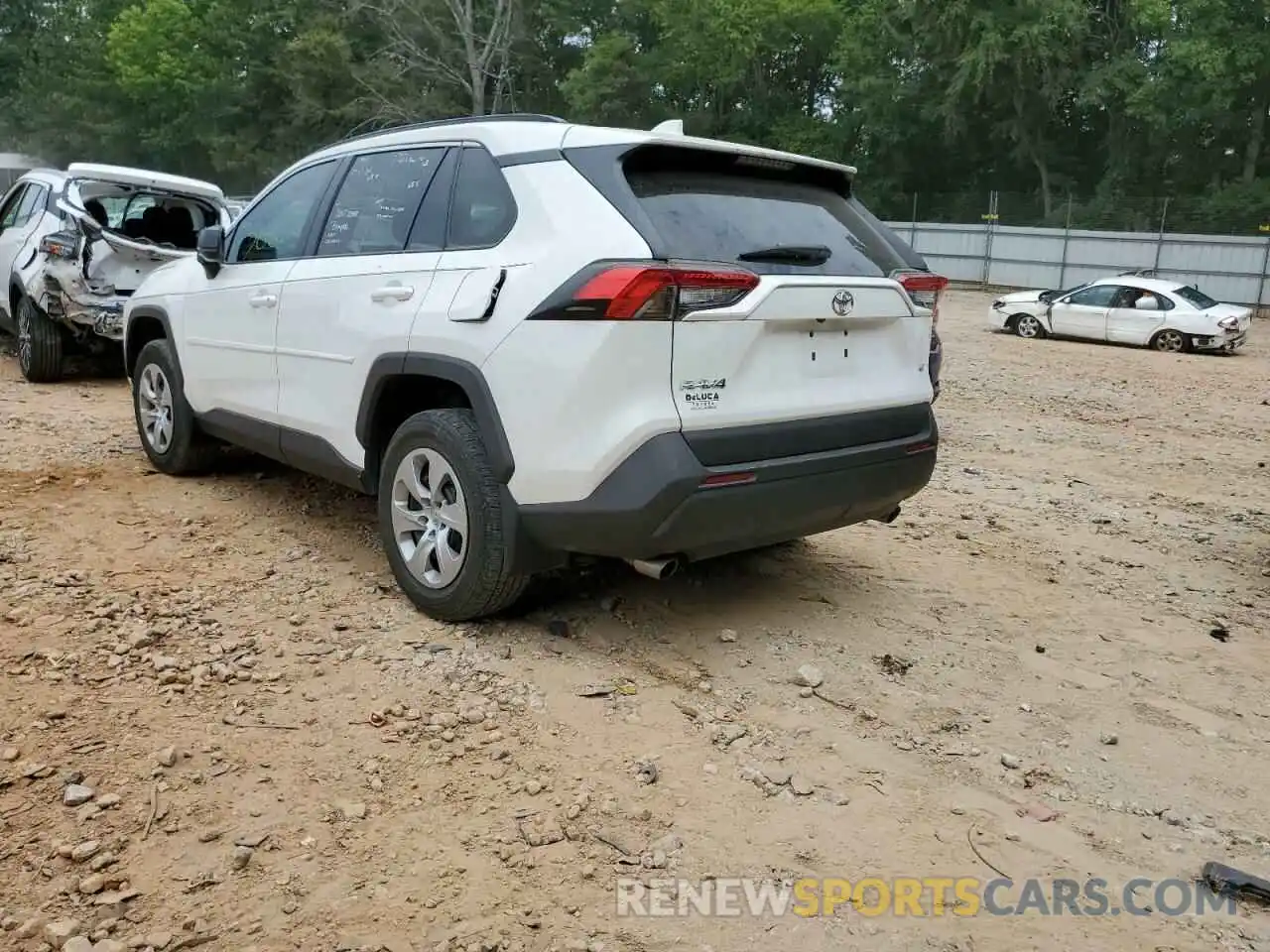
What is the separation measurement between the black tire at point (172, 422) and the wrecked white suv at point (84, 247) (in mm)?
2951

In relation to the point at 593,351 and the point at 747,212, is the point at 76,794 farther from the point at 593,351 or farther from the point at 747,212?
the point at 747,212

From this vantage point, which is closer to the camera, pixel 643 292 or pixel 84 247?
pixel 643 292

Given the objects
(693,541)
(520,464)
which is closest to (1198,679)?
(693,541)

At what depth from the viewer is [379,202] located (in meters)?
4.40

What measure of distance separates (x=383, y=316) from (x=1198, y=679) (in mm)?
3447

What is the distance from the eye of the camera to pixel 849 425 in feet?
12.5

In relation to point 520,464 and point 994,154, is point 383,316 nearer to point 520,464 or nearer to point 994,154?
point 520,464

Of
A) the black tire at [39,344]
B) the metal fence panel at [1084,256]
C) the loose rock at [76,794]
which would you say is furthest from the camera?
the metal fence panel at [1084,256]

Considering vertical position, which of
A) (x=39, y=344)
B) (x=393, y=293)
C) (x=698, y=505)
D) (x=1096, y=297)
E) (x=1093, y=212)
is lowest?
(x=39, y=344)

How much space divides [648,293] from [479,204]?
38.8 inches

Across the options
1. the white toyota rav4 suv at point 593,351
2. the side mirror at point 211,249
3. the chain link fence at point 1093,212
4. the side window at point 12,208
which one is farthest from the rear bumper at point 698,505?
the chain link fence at point 1093,212

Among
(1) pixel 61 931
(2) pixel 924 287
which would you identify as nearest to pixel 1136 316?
(2) pixel 924 287

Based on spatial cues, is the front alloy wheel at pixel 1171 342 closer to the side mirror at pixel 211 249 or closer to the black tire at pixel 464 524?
the side mirror at pixel 211 249

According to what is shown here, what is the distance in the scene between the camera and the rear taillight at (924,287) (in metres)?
4.09
